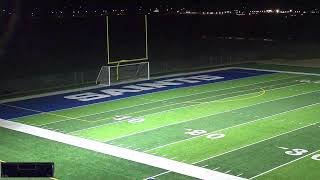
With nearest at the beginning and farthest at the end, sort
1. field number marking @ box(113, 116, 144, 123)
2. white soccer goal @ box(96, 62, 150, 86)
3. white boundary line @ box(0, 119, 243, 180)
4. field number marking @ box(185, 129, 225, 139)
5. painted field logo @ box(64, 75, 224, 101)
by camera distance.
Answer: white boundary line @ box(0, 119, 243, 180), field number marking @ box(185, 129, 225, 139), field number marking @ box(113, 116, 144, 123), painted field logo @ box(64, 75, 224, 101), white soccer goal @ box(96, 62, 150, 86)

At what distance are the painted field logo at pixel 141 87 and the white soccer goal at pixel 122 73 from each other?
1.08 metres

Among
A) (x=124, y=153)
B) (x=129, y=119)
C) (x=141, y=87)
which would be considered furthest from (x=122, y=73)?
(x=124, y=153)

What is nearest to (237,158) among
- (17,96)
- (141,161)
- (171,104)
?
(141,161)

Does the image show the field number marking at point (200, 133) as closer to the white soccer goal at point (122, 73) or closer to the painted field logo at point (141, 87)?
the painted field logo at point (141, 87)

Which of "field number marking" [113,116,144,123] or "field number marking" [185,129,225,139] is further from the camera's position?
"field number marking" [113,116,144,123]

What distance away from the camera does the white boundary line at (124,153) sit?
11520 millimetres

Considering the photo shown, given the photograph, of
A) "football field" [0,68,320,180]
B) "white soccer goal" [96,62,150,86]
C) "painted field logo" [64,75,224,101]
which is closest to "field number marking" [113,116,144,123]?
"football field" [0,68,320,180]

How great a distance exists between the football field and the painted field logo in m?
0.04

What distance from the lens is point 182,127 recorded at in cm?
1577

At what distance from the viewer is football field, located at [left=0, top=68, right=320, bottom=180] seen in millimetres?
12055

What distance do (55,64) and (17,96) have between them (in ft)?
46.8

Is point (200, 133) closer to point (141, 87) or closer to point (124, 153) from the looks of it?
point (124, 153)

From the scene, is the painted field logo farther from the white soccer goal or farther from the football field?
the white soccer goal

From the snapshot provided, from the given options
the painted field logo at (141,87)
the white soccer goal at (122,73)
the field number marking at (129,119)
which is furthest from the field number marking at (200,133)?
the white soccer goal at (122,73)
